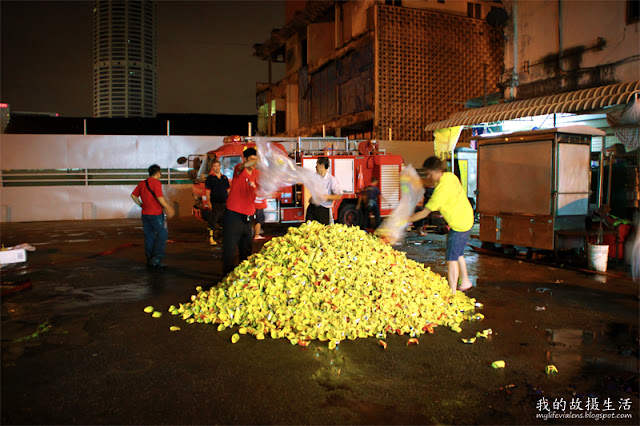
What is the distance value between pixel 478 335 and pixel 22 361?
4672 millimetres

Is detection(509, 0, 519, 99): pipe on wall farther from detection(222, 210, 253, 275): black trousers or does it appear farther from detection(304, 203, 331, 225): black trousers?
detection(222, 210, 253, 275): black trousers

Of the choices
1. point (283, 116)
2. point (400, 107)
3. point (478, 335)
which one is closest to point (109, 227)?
point (400, 107)

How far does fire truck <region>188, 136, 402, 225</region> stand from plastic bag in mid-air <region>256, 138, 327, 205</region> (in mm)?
5968

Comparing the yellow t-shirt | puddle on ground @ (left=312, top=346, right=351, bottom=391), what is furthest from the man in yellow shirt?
puddle on ground @ (left=312, top=346, right=351, bottom=391)

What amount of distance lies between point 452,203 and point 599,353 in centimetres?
248

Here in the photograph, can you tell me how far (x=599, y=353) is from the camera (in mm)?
4766

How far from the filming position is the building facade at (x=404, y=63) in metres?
20.4

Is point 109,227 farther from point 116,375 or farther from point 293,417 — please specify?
point 293,417

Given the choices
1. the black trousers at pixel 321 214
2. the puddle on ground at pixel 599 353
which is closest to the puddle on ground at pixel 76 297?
the black trousers at pixel 321 214

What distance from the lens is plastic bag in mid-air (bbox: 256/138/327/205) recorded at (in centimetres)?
735

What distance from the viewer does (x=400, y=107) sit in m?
20.8

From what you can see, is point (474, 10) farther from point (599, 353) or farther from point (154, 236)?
point (599, 353)

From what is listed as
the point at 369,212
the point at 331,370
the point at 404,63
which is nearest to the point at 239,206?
the point at 331,370

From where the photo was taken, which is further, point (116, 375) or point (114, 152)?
point (114, 152)
